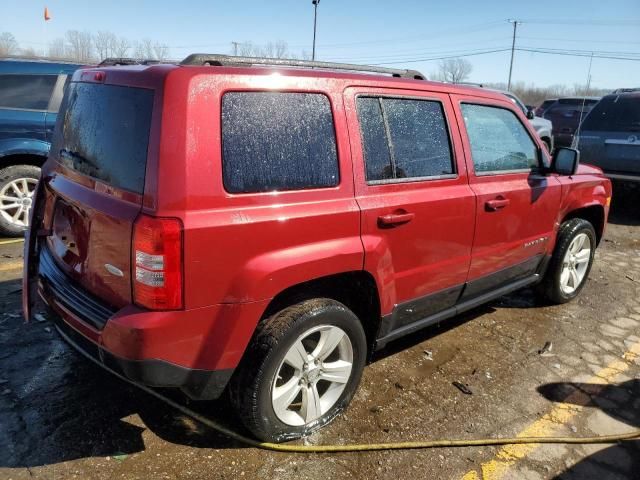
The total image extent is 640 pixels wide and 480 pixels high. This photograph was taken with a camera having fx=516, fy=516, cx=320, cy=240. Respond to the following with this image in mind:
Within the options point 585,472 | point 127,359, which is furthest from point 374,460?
point 127,359

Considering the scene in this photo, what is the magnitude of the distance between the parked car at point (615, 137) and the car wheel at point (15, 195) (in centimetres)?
784

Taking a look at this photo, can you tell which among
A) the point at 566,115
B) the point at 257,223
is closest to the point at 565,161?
the point at 257,223

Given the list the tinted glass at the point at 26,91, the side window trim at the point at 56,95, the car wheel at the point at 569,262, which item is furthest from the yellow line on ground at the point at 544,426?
the tinted glass at the point at 26,91

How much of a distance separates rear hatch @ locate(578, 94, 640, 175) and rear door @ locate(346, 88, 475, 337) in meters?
6.13

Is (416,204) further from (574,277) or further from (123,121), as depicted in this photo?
(574,277)

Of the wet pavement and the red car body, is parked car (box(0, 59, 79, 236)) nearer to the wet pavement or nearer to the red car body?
the wet pavement

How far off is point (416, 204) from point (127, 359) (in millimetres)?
1720

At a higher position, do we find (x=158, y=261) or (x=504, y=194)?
(x=504, y=194)

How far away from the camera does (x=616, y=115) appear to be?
8477 millimetres

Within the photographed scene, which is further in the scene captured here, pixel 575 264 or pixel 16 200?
pixel 16 200

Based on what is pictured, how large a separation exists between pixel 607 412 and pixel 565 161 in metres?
1.86

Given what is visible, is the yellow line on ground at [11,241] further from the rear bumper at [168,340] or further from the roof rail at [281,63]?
the roof rail at [281,63]

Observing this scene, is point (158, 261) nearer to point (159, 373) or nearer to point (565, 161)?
point (159, 373)

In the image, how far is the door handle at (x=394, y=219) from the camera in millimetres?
2759
